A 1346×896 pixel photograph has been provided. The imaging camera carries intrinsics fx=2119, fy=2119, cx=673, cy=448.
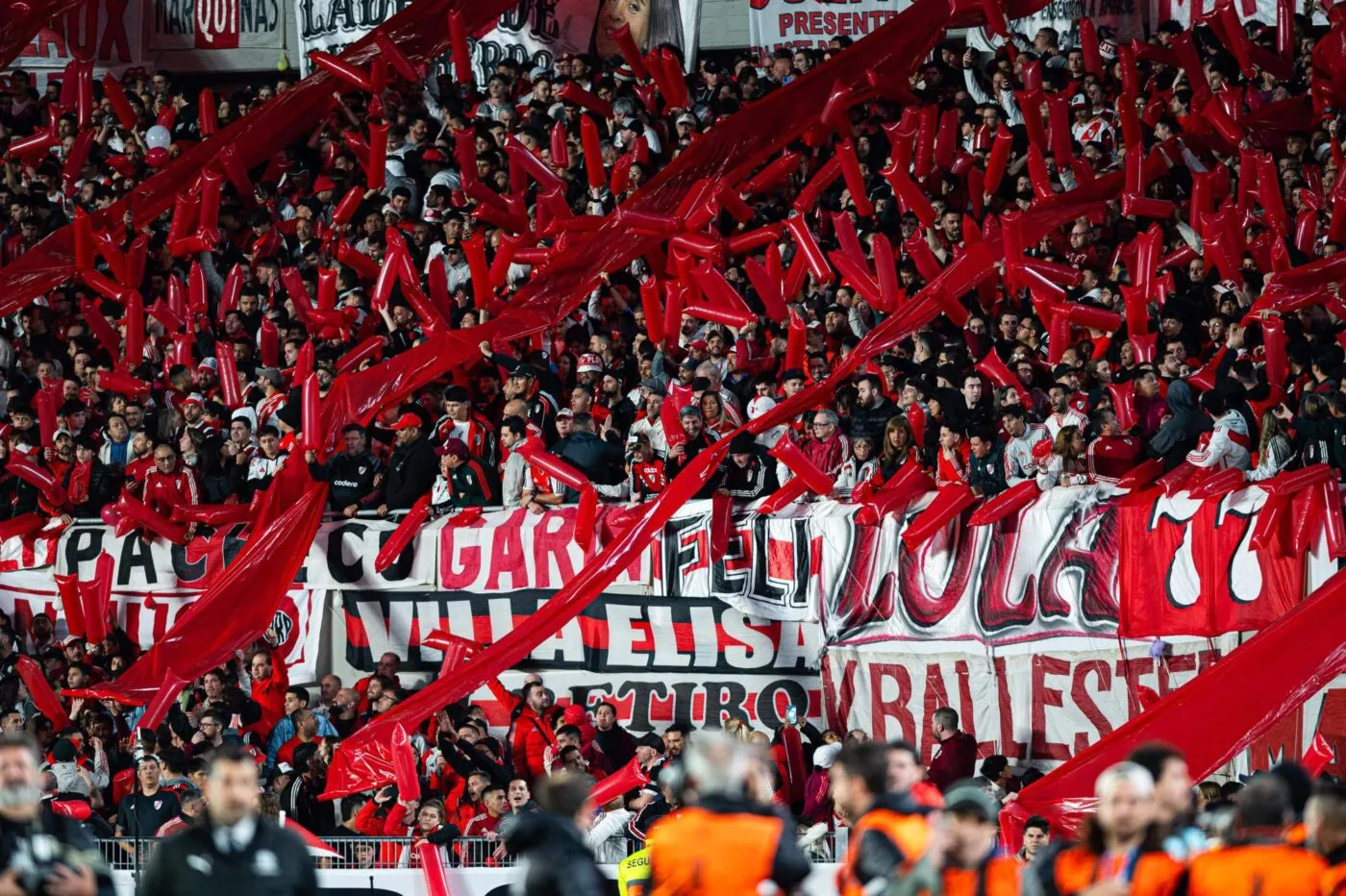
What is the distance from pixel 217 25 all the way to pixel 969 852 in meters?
18.0

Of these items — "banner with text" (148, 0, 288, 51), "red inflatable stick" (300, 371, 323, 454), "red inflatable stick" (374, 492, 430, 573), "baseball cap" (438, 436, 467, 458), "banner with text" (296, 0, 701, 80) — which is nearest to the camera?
"red inflatable stick" (374, 492, 430, 573)

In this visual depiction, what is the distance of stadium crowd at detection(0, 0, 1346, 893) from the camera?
12.4 m

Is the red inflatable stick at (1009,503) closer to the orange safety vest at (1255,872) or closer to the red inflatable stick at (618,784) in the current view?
the red inflatable stick at (618,784)

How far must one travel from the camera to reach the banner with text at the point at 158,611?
47.2ft

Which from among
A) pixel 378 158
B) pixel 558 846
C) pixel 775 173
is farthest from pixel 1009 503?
pixel 378 158

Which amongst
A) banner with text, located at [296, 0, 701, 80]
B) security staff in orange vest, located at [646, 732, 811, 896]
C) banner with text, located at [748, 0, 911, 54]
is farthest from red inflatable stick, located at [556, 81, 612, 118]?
security staff in orange vest, located at [646, 732, 811, 896]

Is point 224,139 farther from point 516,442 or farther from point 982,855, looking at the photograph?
point 982,855

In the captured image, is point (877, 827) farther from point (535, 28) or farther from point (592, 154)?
point (535, 28)

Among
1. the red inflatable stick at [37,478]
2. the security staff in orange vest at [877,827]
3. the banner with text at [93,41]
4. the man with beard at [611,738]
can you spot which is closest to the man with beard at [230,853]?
the security staff in orange vest at [877,827]

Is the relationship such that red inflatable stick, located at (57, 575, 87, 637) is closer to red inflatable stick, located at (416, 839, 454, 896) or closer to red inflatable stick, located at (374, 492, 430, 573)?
red inflatable stick, located at (374, 492, 430, 573)

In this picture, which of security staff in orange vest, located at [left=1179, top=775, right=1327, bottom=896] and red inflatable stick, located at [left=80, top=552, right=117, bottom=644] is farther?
red inflatable stick, located at [left=80, top=552, right=117, bottom=644]

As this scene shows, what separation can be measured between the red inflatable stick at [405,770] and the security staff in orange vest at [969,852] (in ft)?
21.3

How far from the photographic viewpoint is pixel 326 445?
14.8 metres

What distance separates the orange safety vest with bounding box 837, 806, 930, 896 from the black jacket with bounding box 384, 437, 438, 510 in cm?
868
